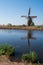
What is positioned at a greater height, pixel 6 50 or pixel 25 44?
pixel 6 50

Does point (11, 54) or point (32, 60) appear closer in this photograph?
point (32, 60)

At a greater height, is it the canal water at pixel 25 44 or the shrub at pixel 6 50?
the shrub at pixel 6 50

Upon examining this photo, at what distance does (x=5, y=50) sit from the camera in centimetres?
1272

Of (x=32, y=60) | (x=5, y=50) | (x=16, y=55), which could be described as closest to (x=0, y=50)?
(x=5, y=50)

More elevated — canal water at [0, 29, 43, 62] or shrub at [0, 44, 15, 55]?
shrub at [0, 44, 15, 55]

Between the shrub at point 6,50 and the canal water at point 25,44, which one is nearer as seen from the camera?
the shrub at point 6,50

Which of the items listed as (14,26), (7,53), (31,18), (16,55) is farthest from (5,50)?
(14,26)

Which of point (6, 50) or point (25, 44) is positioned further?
point (25, 44)

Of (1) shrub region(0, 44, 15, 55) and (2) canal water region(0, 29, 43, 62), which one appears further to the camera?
(2) canal water region(0, 29, 43, 62)

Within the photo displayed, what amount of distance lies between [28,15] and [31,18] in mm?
1826

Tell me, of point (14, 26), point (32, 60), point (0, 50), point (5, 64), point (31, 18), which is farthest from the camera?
point (14, 26)

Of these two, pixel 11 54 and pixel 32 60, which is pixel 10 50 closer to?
pixel 11 54

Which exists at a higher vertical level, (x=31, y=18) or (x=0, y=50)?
(x=31, y=18)

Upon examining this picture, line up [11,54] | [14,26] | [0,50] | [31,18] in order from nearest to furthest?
[0,50]
[11,54]
[31,18]
[14,26]
